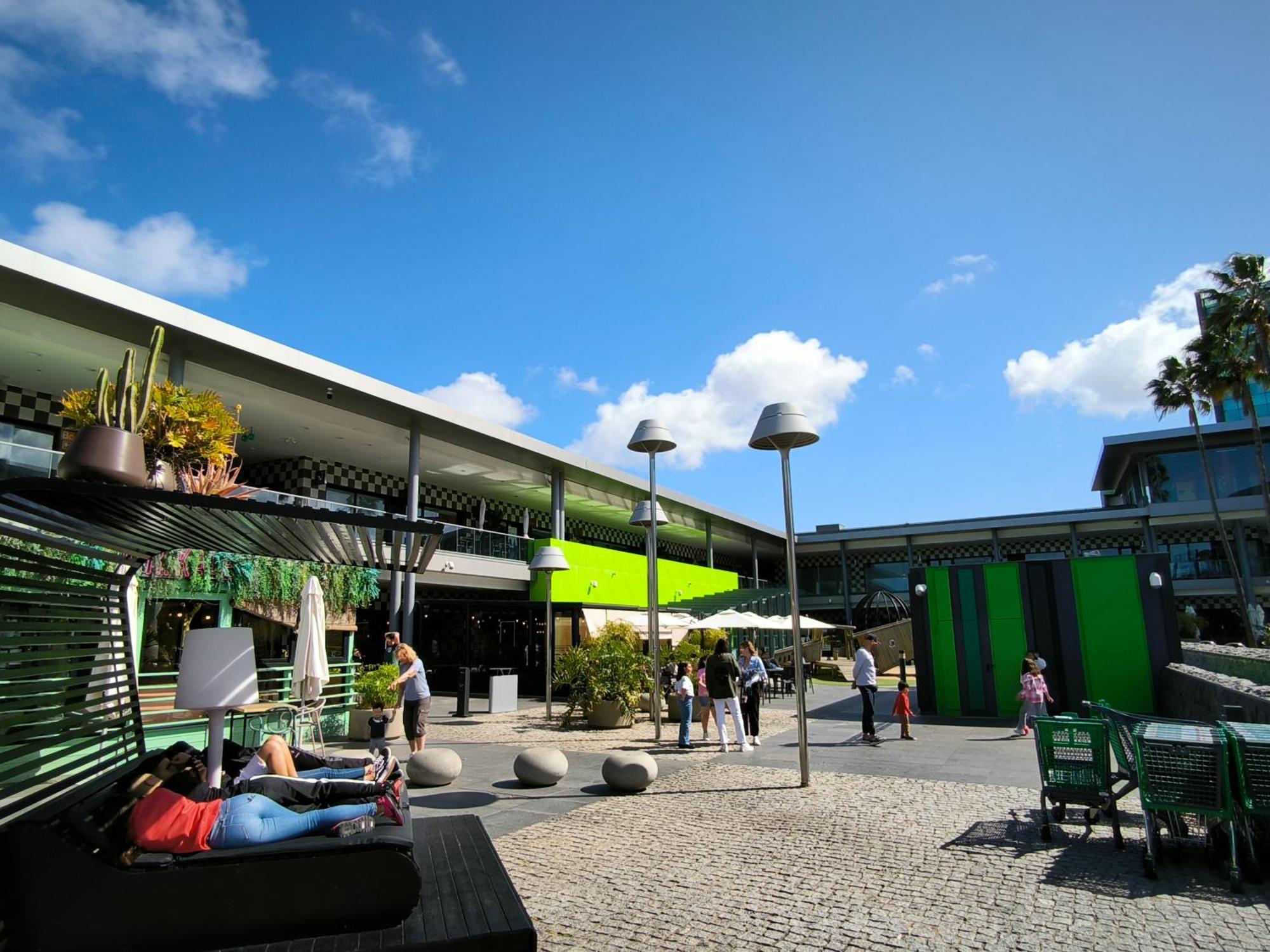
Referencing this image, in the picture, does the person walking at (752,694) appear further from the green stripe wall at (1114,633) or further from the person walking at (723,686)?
the green stripe wall at (1114,633)

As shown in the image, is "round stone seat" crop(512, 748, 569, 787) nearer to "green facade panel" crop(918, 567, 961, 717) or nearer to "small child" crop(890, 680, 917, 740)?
"small child" crop(890, 680, 917, 740)

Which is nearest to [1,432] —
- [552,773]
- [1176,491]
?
[552,773]

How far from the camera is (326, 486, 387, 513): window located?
81.8ft

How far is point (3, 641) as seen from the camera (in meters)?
3.48

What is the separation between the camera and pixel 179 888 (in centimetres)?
320

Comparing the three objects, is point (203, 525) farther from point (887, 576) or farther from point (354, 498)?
point (887, 576)

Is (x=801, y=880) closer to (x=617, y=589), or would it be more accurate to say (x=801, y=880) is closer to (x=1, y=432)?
(x=1, y=432)

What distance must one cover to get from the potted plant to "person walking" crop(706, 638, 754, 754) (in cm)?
507

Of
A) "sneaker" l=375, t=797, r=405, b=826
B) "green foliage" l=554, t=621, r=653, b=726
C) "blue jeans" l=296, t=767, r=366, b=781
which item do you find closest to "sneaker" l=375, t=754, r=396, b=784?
"blue jeans" l=296, t=767, r=366, b=781

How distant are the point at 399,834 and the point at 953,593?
14.5 m

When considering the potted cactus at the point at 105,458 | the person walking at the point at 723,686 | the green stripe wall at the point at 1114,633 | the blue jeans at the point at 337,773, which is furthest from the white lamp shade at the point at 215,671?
the green stripe wall at the point at 1114,633

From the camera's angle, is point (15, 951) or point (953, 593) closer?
point (15, 951)

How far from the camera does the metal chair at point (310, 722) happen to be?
11148 mm

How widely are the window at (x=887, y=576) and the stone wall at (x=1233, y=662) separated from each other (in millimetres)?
29369
